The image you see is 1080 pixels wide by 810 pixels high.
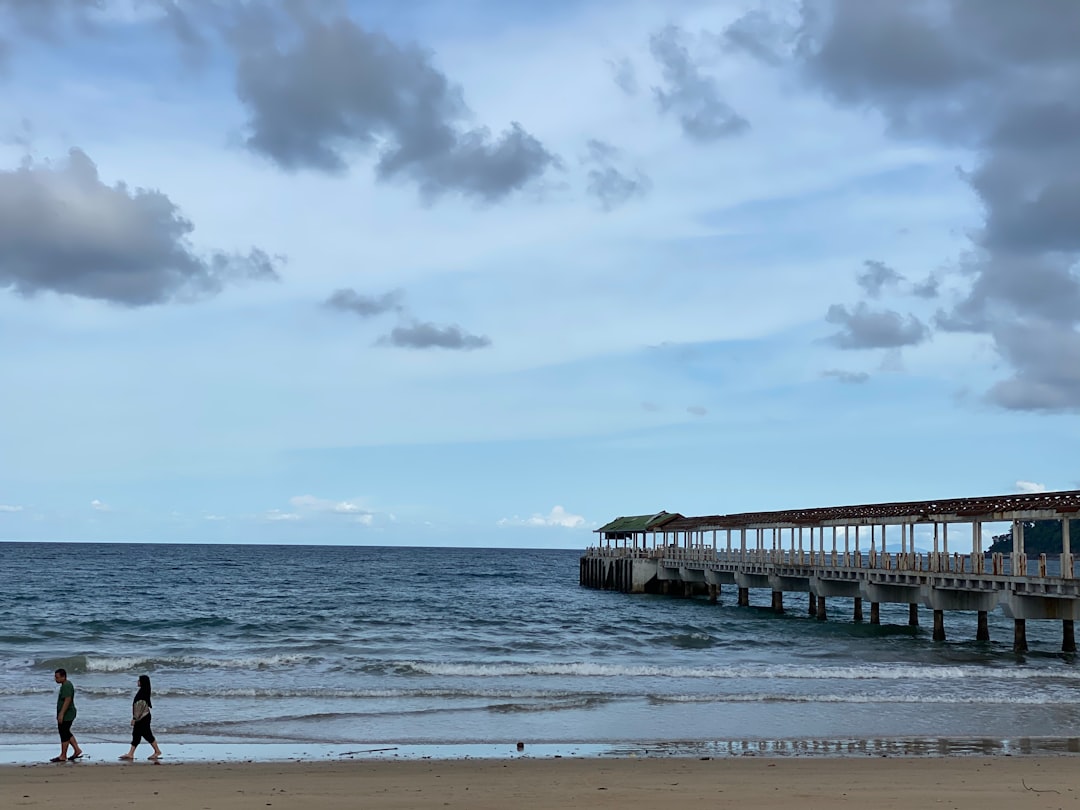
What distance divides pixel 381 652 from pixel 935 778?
21646 mm

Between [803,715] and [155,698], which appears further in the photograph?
[155,698]

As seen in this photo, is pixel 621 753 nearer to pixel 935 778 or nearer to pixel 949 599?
pixel 935 778

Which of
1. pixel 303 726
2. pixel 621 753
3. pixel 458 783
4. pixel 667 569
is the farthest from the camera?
pixel 667 569

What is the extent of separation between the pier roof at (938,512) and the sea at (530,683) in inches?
165

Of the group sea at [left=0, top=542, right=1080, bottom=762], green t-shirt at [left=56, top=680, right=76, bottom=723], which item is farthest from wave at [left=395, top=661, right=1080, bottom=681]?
green t-shirt at [left=56, top=680, right=76, bottom=723]

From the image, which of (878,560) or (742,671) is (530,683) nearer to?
(742,671)

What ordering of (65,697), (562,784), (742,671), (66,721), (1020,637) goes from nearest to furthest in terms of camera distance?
(562,784) < (66,721) < (65,697) < (742,671) < (1020,637)

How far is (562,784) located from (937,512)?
85.0 feet

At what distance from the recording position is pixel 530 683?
25.5m

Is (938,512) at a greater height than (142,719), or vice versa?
(938,512)

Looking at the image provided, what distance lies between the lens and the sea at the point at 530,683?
58.1ft

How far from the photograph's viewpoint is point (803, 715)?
2050cm

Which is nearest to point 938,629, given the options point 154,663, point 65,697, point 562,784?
point 154,663

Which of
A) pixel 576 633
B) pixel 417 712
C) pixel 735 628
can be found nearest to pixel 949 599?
pixel 735 628
